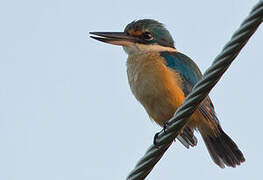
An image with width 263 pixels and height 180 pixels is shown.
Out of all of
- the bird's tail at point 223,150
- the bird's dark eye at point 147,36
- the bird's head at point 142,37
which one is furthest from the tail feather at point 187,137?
the bird's dark eye at point 147,36

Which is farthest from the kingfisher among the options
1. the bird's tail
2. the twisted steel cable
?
the twisted steel cable

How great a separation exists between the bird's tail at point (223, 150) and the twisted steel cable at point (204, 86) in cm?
240

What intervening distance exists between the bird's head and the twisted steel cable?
2779 millimetres

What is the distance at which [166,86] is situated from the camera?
5.04m

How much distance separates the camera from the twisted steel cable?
2.47m

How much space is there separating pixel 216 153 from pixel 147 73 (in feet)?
3.93

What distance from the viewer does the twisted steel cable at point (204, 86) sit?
8.11 ft

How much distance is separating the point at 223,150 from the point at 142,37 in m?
1.64

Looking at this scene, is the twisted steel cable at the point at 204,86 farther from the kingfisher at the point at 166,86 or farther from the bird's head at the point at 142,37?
the bird's head at the point at 142,37

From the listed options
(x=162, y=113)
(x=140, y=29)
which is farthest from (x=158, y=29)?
(x=162, y=113)

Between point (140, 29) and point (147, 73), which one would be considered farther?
point (140, 29)

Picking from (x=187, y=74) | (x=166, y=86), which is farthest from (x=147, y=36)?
(x=166, y=86)

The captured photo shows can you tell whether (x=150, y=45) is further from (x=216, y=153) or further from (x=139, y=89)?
(x=216, y=153)

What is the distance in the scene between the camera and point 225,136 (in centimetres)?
545
